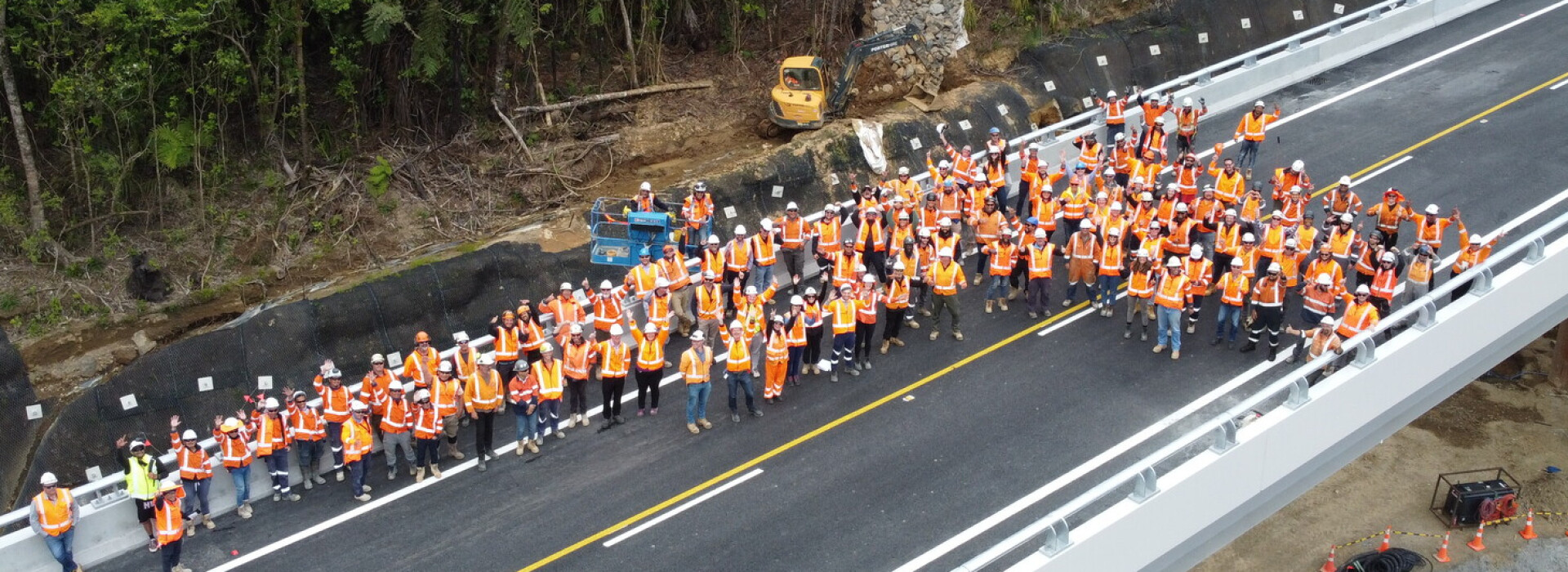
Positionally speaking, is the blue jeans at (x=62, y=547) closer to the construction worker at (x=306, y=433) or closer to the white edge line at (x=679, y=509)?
the construction worker at (x=306, y=433)

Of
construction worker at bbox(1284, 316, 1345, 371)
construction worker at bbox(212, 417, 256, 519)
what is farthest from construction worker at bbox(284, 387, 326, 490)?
construction worker at bbox(1284, 316, 1345, 371)

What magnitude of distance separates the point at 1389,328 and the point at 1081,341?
4.16 metres

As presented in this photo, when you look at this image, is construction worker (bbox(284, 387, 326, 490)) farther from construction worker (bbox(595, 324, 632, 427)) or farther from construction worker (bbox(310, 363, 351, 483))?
construction worker (bbox(595, 324, 632, 427))

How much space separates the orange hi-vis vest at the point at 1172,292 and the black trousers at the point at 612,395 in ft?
25.0

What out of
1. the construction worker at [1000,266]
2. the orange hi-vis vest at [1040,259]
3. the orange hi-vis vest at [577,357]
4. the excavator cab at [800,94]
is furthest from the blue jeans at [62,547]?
the excavator cab at [800,94]

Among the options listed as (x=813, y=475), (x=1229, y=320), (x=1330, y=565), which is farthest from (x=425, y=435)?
(x=1330, y=565)

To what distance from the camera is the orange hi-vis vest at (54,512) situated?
14992mm

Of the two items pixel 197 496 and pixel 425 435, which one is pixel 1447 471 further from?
pixel 197 496

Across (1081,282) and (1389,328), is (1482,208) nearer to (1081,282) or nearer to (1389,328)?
(1389,328)

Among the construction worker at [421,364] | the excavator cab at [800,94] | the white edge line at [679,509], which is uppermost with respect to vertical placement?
the excavator cab at [800,94]

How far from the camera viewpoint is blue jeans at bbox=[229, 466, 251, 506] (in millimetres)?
16375

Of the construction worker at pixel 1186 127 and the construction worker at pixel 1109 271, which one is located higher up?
the construction worker at pixel 1186 127

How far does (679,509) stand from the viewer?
53.5 feet

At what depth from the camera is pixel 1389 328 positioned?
18141mm
